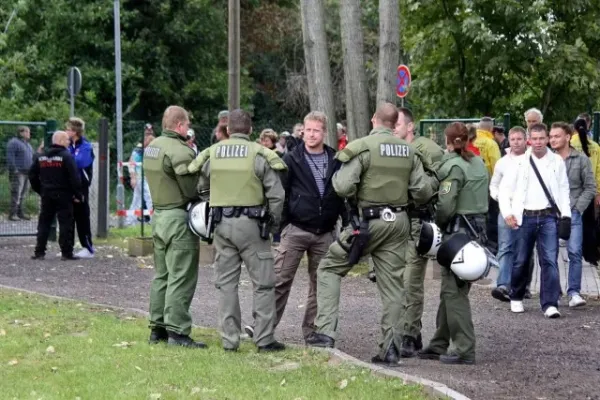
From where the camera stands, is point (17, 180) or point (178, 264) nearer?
point (178, 264)

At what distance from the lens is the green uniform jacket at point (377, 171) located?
9.47 metres

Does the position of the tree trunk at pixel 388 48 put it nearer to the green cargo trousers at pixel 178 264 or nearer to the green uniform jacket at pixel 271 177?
the green cargo trousers at pixel 178 264

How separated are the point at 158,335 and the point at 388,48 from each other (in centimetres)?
732

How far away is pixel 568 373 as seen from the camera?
9648 mm

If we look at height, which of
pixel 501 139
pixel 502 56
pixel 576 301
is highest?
pixel 502 56

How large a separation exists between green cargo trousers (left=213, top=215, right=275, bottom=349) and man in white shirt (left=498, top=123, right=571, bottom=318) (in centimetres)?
385

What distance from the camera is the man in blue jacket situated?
18.2m

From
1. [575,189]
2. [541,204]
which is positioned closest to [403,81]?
[575,189]

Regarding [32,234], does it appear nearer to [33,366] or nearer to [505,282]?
[505,282]

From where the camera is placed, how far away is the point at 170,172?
10133 mm

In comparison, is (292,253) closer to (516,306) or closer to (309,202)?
(309,202)

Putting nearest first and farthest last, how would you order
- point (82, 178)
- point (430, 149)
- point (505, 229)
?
1. point (430, 149)
2. point (505, 229)
3. point (82, 178)

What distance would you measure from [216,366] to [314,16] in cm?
866

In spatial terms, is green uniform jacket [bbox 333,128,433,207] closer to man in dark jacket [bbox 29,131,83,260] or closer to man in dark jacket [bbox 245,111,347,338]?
man in dark jacket [bbox 245,111,347,338]
